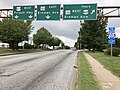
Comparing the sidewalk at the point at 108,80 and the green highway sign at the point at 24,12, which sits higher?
the green highway sign at the point at 24,12

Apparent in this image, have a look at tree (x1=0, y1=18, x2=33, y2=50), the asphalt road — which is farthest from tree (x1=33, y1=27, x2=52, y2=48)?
the asphalt road

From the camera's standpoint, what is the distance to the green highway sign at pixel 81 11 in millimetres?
27719

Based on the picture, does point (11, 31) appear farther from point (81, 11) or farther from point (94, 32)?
point (81, 11)

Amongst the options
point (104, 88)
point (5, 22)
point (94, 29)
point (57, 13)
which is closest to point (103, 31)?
point (94, 29)

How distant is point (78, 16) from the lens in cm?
2803

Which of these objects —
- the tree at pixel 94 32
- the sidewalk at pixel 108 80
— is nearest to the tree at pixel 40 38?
the tree at pixel 94 32

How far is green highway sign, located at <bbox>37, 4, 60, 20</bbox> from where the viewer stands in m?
29.0

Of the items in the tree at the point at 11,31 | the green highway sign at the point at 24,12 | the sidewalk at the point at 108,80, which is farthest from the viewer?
the tree at the point at 11,31

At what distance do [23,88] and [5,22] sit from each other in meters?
44.1

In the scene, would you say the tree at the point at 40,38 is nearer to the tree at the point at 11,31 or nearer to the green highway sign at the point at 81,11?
the tree at the point at 11,31

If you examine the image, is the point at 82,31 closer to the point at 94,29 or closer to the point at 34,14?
the point at 94,29

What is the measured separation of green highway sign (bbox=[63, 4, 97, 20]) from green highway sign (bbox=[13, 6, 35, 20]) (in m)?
4.11

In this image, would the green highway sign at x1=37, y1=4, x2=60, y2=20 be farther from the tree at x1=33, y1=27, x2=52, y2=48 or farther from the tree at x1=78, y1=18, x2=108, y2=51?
the tree at x1=33, y1=27, x2=52, y2=48

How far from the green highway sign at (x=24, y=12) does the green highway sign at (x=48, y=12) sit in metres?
0.82
